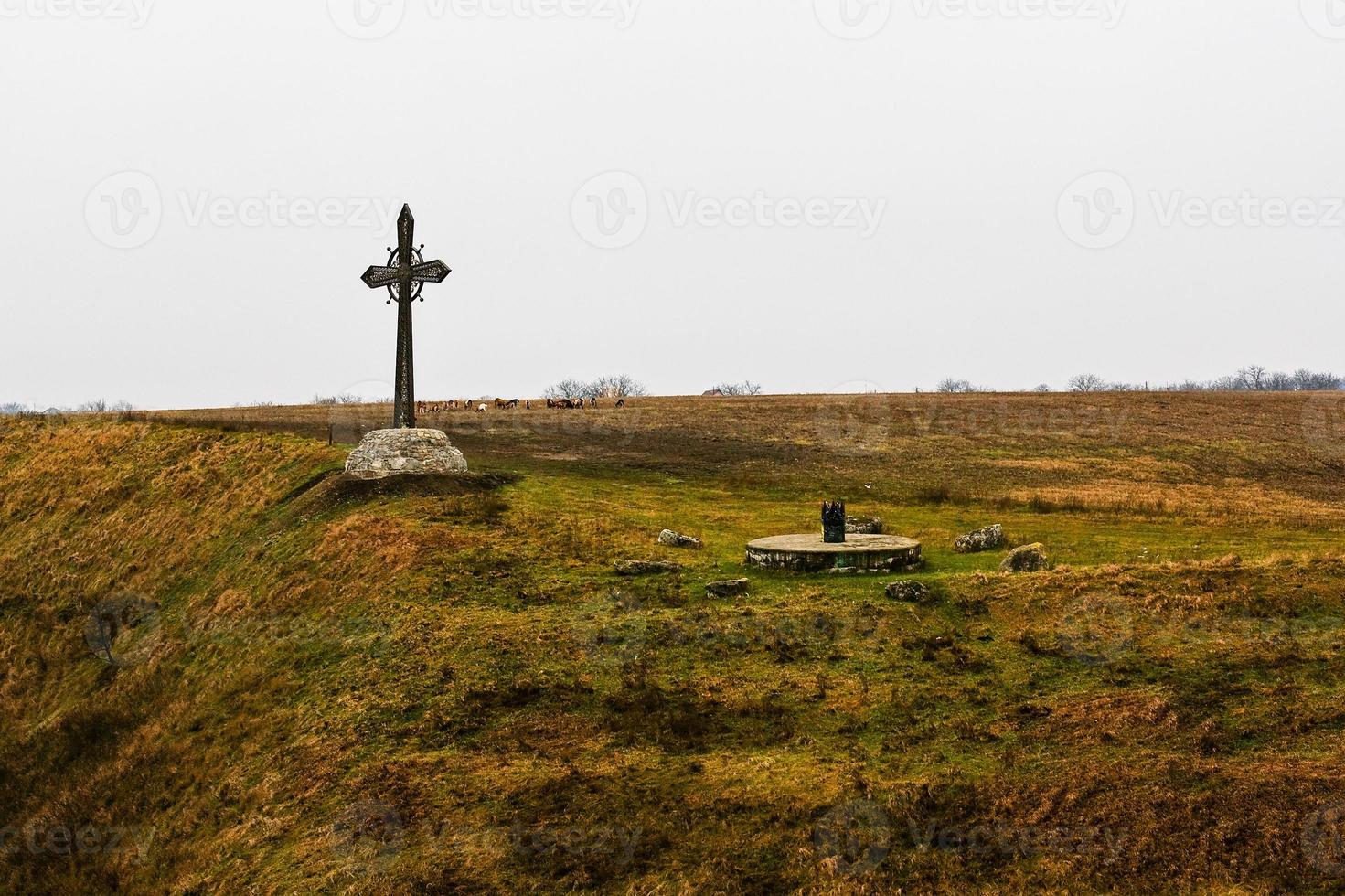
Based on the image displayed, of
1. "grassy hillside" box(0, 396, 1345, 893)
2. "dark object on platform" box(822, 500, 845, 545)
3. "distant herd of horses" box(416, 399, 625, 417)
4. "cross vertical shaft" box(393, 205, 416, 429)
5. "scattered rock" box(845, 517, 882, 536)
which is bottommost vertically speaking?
"grassy hillside" box(0, 396, 1345, 893)

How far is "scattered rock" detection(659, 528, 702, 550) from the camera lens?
28.0 metres

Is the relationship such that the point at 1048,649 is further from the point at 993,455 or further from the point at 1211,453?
the point at 1211,453

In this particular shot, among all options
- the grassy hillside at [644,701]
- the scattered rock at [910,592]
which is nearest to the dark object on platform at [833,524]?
the grassy hillside at [644,701]

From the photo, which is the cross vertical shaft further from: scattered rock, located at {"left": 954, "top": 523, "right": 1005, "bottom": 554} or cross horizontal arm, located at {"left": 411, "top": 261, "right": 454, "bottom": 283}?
scattered rock, located at {"left": 954, "top": 523, "right": 1005, "bottom": 554}

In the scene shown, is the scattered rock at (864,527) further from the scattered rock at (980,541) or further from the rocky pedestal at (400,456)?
the rocky pedestal at (400,456)

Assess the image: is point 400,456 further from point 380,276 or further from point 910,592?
point 910,592

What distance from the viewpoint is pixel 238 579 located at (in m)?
29.2

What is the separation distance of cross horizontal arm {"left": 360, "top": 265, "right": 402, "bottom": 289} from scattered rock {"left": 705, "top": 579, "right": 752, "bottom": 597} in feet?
54.2

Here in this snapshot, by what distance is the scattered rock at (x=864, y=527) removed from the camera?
29.0m

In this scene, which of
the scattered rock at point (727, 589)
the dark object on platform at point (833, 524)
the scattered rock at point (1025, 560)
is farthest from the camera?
the dark object on platform at point (833, 524)

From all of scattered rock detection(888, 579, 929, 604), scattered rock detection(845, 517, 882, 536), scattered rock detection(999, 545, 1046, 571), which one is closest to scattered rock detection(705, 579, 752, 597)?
scattered rock detection(888, 579, 929, 604)

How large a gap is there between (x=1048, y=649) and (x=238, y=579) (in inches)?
851

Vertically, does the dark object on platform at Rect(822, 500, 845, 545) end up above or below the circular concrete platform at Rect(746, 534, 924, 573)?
above

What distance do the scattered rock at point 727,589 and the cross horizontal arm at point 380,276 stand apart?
650 inches
